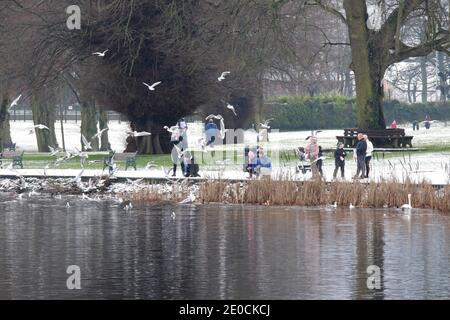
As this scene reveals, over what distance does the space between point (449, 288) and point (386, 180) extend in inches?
611

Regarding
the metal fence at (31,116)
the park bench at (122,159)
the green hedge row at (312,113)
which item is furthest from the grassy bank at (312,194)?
the metal fence at (31,116)

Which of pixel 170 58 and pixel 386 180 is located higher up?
pixel 170 58

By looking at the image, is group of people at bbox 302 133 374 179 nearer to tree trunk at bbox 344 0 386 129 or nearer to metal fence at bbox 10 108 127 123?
tree trunk at bbox 344 0 386 129

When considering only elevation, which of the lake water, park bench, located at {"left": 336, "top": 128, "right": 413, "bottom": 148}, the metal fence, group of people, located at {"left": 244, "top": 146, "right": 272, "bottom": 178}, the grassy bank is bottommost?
the lake water

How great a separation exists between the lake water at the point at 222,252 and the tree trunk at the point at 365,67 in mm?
17760

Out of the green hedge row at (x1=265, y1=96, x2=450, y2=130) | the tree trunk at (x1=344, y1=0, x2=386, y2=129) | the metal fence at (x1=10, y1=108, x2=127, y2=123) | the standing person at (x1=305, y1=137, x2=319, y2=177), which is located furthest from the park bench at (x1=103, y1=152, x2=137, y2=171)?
the metal fence at (x1=10, y1=108, x2=127, y2=123)

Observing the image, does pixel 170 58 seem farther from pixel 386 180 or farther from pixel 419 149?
pixel 386 180

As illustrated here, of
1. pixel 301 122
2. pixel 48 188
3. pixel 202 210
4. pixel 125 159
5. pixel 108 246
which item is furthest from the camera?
pixel 301 122

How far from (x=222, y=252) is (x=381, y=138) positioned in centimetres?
2710

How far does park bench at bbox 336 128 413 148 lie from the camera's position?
48.2 m

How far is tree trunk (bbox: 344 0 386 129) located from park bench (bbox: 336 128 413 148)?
1.76ft

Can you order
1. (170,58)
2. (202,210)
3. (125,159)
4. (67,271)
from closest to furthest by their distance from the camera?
(67,271)
(202,210)
(125,159)
(170,58)
